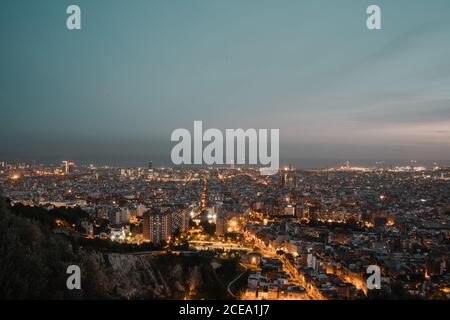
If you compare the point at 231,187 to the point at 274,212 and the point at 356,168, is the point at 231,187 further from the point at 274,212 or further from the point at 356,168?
the point at 356,168

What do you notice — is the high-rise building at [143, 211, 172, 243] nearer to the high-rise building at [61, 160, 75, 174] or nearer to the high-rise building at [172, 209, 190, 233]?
the high-rise building at [172, 209, 190, 233]

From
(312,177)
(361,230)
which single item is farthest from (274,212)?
(312,177)

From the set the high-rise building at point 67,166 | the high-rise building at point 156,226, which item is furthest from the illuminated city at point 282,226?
the high-rise building at point 67,166

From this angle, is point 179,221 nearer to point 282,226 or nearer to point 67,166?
point 282,226

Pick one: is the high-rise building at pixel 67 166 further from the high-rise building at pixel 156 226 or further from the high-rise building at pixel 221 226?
the high-rise building at pixel 156 226

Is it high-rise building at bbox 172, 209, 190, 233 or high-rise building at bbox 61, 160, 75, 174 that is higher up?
high-rise building at bbox 61, 160, 75, 174

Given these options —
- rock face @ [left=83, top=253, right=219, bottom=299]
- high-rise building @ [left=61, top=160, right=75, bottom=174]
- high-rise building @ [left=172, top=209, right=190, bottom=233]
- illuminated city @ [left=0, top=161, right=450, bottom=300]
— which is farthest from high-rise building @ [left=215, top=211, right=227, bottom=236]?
high-rise building @ [left=61, top=160, right=75, bottom=174]
